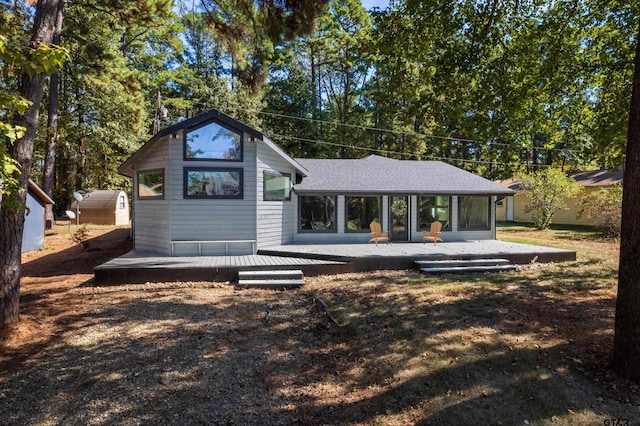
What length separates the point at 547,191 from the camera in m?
19.9

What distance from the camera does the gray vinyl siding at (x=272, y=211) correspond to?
1089 centimetres

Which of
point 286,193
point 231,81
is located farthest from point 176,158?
point 231,81

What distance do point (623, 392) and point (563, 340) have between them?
1159 mm

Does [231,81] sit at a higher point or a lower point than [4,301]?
higher

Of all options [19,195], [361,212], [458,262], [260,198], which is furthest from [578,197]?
[19,195]

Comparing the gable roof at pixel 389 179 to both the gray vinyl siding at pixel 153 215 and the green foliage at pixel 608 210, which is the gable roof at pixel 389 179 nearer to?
the gray vinyl siding at pixel 153 215

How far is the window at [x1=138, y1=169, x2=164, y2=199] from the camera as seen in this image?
10.6 metres

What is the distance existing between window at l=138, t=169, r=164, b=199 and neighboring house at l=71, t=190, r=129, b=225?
1198 cm

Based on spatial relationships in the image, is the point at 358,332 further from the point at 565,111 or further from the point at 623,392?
the point at 565,111

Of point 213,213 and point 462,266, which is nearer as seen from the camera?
point 462,266

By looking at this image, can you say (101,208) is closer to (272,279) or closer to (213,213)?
(213,213)

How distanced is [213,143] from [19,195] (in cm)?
558

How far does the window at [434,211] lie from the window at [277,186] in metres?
4.94

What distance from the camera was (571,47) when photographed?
8.05m
